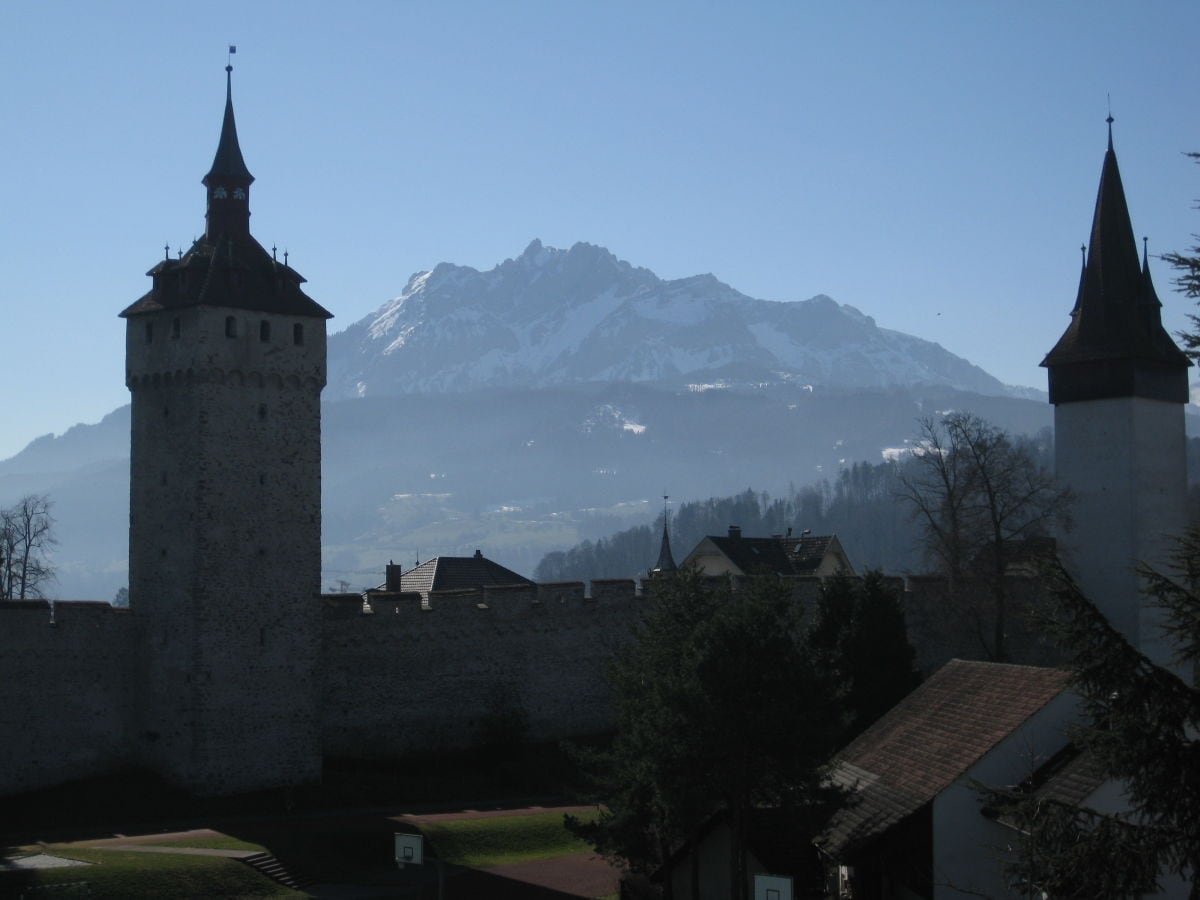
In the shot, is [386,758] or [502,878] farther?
[386,758]

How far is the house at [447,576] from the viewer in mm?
46031

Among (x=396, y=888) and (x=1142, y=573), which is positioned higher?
(x=1142, y=573)

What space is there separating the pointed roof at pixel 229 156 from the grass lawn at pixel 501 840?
1492 cm

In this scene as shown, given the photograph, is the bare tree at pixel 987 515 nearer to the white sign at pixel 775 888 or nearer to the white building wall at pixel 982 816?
the white building wall at pixel 982 816

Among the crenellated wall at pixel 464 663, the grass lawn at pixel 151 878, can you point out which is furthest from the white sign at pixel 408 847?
the crenellated wall at pixel 464 663

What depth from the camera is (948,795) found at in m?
20.5

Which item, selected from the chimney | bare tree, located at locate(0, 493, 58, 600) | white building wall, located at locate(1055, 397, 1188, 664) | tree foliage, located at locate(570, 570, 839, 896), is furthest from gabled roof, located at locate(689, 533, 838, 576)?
tree foliage, located at locate(570, 570, 839, 896)

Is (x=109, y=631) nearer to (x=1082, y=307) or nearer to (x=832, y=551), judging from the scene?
(x=1082, y=307)

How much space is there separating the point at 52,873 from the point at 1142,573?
18.5 m

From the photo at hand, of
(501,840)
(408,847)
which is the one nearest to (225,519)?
(501,840)

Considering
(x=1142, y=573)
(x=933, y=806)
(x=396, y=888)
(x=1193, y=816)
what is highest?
(x=1142, y=573)

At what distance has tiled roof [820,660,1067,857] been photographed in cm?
2114

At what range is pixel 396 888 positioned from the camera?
87.4ft

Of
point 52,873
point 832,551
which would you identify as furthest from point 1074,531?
point 52,873
